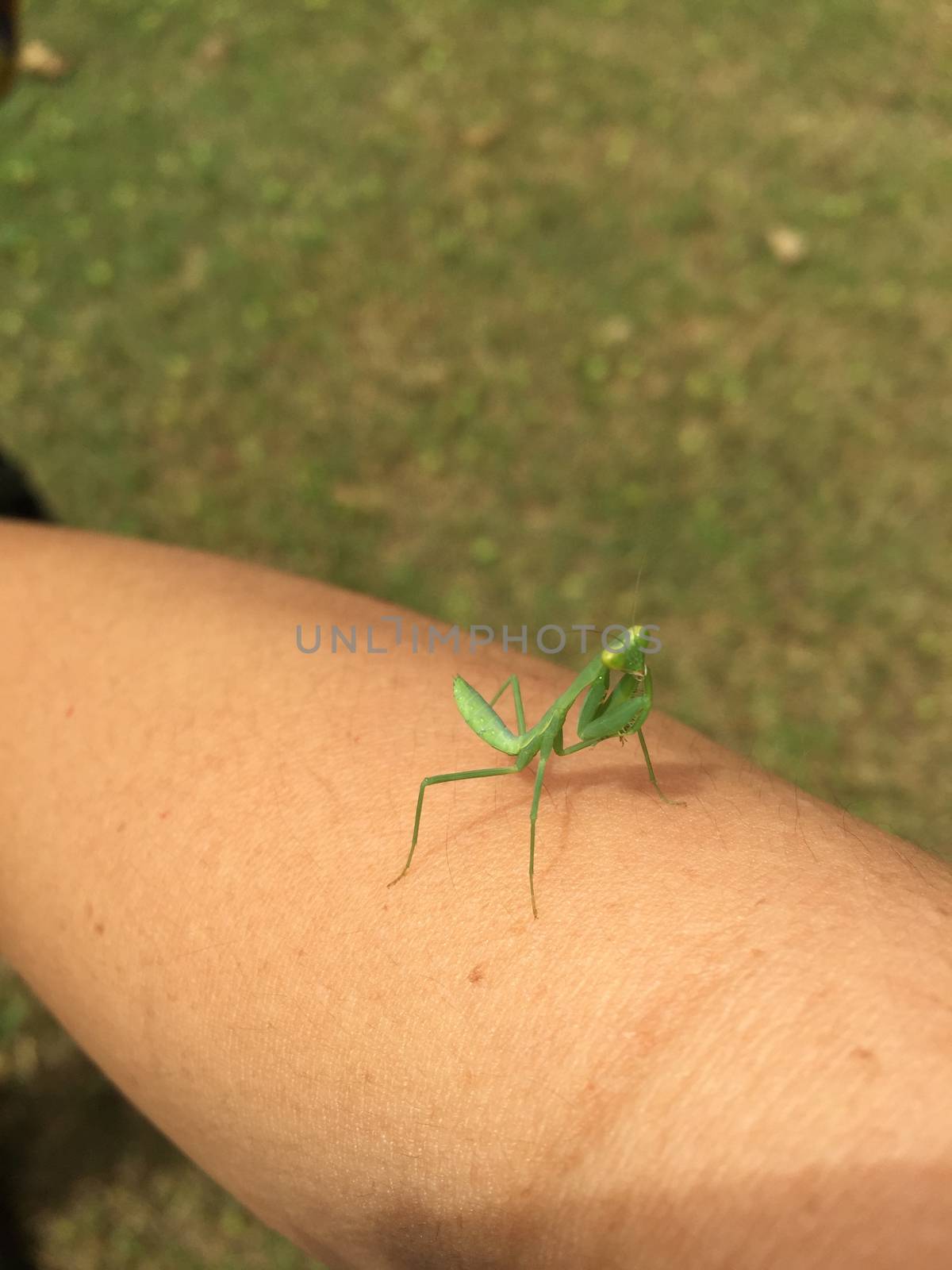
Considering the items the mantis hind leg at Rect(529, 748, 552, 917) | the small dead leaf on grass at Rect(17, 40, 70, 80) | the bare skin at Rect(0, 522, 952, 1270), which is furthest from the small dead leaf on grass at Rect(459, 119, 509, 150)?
the mantis hind leg at Rect(529, 748, 552, 917)

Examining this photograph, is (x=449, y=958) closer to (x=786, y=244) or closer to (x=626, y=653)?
(x=626, y=653)

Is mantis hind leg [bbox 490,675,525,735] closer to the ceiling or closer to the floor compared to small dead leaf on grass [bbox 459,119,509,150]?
closer to the floor

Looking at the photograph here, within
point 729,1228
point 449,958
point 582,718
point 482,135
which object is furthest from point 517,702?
point 482,135

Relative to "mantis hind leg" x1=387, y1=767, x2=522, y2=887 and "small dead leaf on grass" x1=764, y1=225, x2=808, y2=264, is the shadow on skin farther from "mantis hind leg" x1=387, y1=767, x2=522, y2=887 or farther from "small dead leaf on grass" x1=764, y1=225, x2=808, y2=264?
"small dead leaf on grass" x1=764, y1=225, x2=808, y2=264

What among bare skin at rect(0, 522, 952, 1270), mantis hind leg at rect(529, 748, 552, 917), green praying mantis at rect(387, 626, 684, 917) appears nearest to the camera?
bare skin at rect(0, 522, 952, 1270)

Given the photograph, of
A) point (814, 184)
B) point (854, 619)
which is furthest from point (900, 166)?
point (854, 619)

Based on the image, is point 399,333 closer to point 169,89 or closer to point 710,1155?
point 169,89
